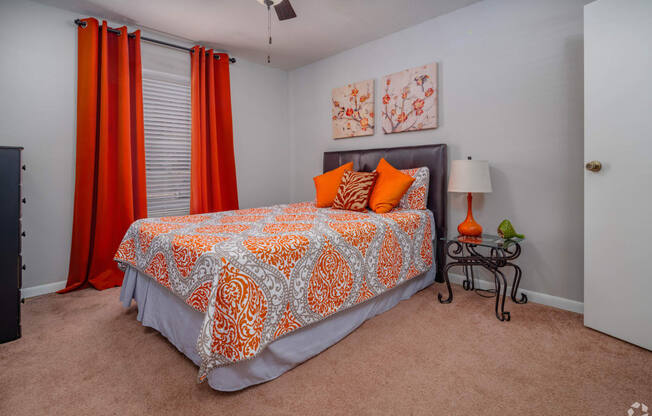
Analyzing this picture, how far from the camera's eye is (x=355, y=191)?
2.77 metres

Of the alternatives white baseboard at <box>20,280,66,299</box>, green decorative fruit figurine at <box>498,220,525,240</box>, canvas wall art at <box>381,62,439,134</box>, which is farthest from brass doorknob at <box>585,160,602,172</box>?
white baseboard at <box>20,280,66,299</box>

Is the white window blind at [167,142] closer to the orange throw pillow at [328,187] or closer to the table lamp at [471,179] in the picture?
the orange throw pillow at [328,187]

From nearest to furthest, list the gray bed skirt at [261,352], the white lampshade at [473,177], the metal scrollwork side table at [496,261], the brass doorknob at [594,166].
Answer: the gray bed skirt at [261,352] < the brass doorknob at [594,166] < the metal scrollwork side table at [496,261] < the white lampshade at [473,177]

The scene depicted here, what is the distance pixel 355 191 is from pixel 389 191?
0.30 meters

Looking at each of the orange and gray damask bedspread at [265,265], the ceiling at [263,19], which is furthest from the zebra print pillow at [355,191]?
the ceiling at [263,19]

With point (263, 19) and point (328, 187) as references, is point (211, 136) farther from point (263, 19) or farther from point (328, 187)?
point (328, 187)

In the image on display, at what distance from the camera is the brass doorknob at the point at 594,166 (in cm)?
186

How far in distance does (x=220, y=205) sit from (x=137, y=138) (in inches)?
42.0

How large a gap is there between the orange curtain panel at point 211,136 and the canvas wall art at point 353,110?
50.4 inches

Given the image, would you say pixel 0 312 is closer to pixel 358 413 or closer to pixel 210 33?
pixel 358 413

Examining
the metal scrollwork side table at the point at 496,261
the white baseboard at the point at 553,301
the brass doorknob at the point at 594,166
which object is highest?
the brass doorknob at the point at 594,166

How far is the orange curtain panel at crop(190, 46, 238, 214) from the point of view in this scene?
341 centimetres

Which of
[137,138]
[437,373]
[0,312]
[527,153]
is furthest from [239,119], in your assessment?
[437,373]

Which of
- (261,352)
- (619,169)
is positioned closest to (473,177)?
(619,169)
